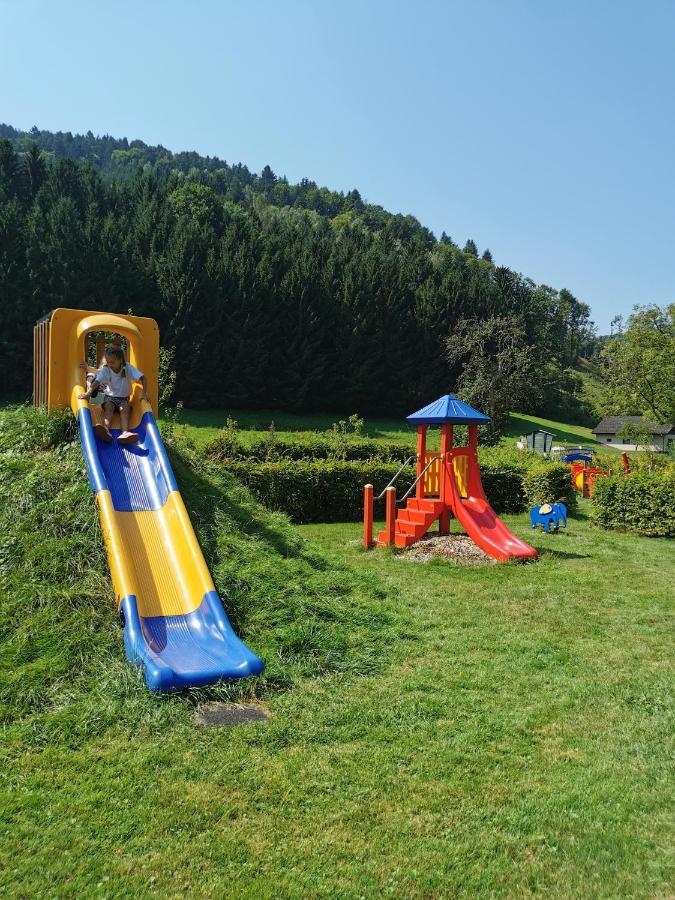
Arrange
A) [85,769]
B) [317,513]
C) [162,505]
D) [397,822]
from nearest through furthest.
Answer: [397,822], [85,769], [162,505], [317,513]

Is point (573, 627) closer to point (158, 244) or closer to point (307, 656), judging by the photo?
point (307, 656)

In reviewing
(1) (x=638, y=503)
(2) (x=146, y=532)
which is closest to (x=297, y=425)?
(1) (x=638, y=503)

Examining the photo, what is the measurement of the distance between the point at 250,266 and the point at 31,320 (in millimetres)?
13180

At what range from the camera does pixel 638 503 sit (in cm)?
1494

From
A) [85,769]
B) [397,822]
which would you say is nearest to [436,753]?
[397,822]

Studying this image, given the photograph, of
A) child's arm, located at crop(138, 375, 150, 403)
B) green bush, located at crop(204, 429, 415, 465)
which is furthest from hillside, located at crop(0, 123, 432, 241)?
child's arm, located at crop(138, 375, 150, 403)

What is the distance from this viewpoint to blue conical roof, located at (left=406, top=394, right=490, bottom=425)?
11508mm

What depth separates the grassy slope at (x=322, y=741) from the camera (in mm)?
3188

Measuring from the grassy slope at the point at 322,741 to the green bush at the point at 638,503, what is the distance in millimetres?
7385

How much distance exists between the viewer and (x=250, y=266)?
40.7 meters

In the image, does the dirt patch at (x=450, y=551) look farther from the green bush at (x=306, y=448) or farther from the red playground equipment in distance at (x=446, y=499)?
the green bush at (x=306, y=448)

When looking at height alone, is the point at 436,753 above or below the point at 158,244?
below

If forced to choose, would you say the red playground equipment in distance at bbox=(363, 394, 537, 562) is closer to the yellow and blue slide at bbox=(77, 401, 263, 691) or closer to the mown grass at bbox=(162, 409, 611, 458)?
the yellow and blue slide at bbox=(77, 401, 263, 691)

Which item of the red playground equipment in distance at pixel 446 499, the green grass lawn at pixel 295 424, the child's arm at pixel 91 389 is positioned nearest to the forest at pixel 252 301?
the green grass lawn at pixel 295 424
